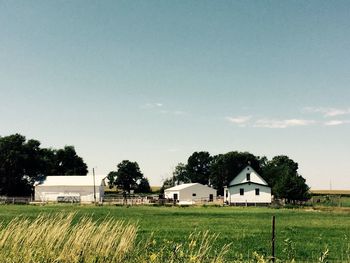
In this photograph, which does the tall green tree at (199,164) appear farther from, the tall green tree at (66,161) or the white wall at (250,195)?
the white wall at (250,195)

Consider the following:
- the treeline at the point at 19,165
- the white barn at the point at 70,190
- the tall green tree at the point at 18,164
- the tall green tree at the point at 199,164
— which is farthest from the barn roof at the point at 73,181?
the tall green tree at the point at 199,164

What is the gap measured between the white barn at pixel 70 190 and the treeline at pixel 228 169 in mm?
34570

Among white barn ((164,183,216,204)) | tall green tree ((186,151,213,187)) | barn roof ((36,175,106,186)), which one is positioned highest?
tall green tree ((186,151,213,187))

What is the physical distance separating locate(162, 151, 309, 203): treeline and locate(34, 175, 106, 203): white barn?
34570 millimetres

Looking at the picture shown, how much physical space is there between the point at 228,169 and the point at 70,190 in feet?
196

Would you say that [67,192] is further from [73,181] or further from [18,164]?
[18,164]

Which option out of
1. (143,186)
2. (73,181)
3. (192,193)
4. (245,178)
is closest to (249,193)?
(245,178)

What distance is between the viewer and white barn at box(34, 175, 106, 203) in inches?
4176

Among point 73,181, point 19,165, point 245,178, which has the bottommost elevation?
point 73,181

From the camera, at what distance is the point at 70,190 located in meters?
107

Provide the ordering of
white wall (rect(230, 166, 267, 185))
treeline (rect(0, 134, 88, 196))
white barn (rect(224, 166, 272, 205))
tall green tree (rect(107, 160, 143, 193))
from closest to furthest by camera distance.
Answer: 1. white barn (rect(224, 166, 272, 205))
2. white wall (rect(230, 166, 267, 185))
3. treeline (rect(0, 134, 88, 196))
4. tall green tree (rect(107, 160, 143, 193))

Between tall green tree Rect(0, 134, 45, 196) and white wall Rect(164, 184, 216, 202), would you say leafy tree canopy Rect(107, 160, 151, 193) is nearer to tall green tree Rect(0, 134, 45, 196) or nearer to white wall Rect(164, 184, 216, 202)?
tall green tree Rect(0, 134, 45, 196)

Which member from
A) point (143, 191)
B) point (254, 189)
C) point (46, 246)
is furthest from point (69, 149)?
point (46, 246)

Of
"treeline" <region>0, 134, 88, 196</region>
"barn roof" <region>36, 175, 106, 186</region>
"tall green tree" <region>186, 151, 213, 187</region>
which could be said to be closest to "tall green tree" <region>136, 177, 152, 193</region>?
"tall green tree" <region>186, 151, 213, 187</region>
